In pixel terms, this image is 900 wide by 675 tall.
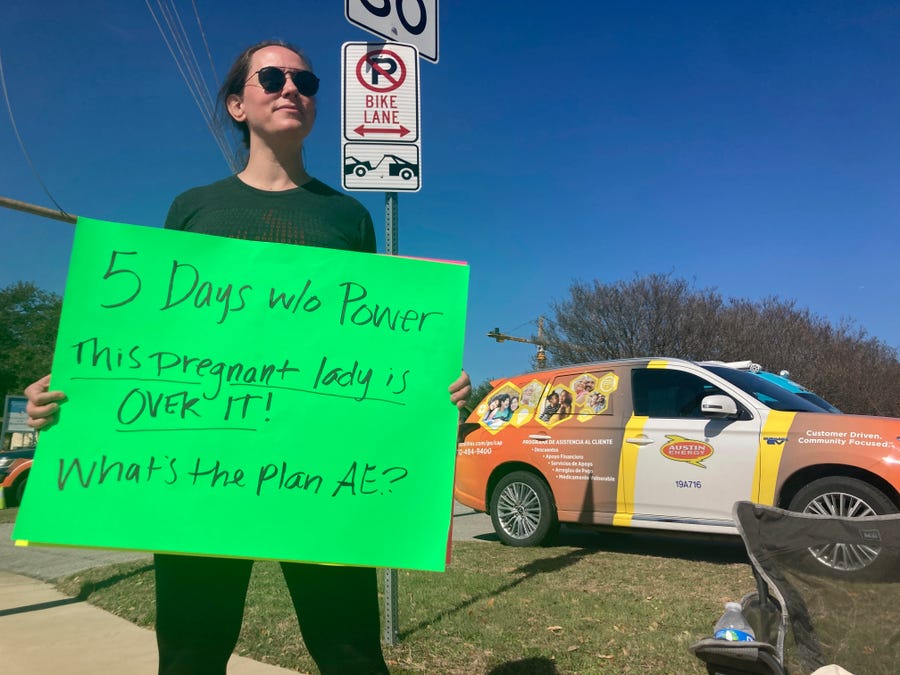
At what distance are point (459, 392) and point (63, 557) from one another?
23.9 ft

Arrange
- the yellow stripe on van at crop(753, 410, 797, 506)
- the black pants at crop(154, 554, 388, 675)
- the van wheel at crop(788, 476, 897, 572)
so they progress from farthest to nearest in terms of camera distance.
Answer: the yellow stripe on van at crop(753, 410, 797, 506) < the van wheel at crop(788, 476, 897, 572) < the black pants at crop(154, 554, 388, 675)

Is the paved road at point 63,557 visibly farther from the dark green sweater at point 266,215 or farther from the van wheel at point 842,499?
the dark green sweater at point 266,215

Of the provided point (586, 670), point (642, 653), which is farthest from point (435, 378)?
point (642, 653)

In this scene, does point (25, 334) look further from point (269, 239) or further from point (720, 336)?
point (269, 239)

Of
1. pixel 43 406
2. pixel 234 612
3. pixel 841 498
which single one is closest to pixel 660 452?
pixel 841 498

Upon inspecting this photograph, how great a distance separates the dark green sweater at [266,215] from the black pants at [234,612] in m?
0.88

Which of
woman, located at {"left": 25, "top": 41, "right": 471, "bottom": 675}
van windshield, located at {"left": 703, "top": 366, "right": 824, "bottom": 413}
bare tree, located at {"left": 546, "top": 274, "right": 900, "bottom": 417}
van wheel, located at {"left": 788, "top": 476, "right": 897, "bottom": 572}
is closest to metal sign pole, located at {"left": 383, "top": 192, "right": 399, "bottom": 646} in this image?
woman, located at {"left": 25, "top": 41, "right": 471, "bottom": 675}

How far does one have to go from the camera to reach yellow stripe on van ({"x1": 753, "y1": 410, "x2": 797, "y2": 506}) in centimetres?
582

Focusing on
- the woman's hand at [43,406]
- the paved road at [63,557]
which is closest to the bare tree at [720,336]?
the paved road at [63,557]

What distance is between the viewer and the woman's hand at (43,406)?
1702 millimetres

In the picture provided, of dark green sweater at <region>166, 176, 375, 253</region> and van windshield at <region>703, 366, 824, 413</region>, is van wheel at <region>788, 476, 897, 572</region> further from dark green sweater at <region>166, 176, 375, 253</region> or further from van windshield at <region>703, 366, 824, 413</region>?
dark green sweater at <region>166, 176, 375, 253</region>

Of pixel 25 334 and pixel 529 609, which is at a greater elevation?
pixel 25 334

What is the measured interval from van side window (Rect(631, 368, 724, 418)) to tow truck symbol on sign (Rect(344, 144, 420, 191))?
3.93 metres

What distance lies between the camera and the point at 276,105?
209 centimetres
